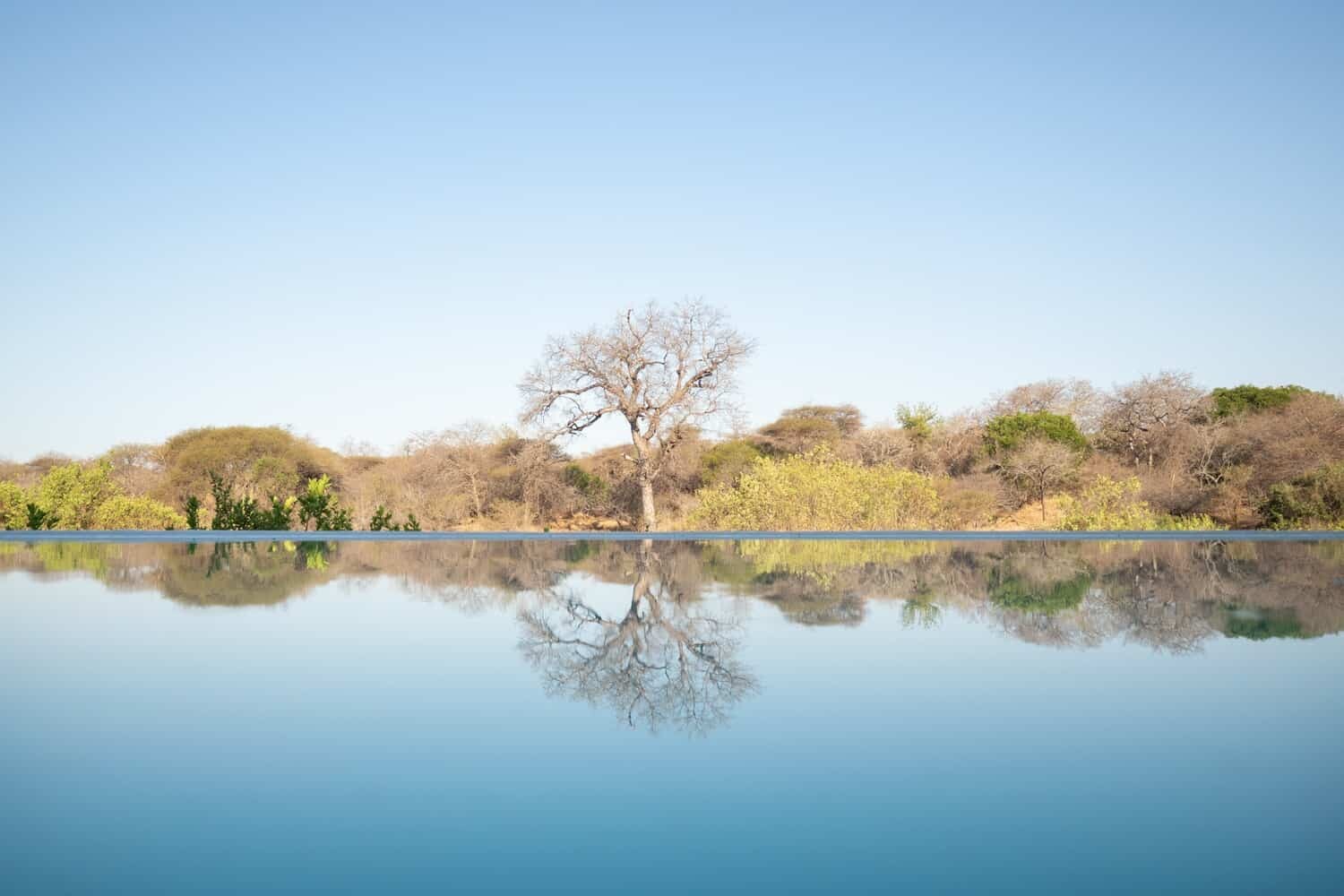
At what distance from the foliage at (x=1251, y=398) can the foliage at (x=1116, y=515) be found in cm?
553

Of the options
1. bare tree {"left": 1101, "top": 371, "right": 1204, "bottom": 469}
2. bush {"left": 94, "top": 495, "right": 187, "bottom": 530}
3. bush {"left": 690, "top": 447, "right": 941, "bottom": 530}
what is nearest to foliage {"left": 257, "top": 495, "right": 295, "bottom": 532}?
bush {"left": 94, "top": 495, "right": 187, "bottom": 530}

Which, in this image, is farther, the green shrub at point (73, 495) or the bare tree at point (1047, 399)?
the bare tree at point (1047, 399)

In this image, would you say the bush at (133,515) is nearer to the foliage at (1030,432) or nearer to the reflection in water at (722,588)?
the reflection in water at (722,588)

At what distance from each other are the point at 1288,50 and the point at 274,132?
51.2ft

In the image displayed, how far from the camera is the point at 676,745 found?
267 cm

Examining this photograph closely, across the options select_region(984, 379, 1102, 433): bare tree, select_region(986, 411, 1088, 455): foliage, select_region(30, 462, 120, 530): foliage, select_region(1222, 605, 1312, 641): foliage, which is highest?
select_region(984, 379, 1102, 433): bare tree

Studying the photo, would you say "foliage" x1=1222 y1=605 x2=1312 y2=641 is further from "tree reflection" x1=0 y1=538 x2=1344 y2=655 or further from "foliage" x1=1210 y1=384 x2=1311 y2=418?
"foliage" x1=1210 y1=384 x2=1311 y2=418

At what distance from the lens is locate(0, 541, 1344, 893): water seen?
1763 millimetres

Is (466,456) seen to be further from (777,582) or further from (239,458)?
(777,582)

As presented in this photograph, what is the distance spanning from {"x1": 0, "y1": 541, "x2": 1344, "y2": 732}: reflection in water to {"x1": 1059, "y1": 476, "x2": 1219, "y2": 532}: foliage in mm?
3035

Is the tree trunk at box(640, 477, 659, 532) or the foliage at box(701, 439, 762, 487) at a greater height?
the foliage at box(701, 439, 762, 487)

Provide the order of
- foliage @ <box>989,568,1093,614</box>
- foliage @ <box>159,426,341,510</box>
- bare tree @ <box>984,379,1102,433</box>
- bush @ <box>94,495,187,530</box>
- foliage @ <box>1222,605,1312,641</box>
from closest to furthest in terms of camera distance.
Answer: foliage @ <box>1222,605,1312,641</box>, foliage @ <box>989,568,1093,614</box>, bush @ <box>94,495,187,530</box>, foliage @ <box>159,426,341,510</box>, bare tree @ <box>984,379,1102,433</box>

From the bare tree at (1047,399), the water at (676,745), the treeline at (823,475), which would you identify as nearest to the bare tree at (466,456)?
the treeline at (823,475)

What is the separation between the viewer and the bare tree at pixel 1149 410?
2039cm
